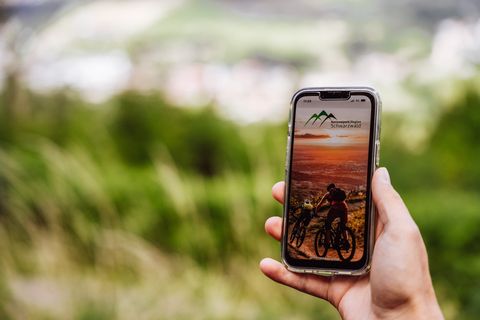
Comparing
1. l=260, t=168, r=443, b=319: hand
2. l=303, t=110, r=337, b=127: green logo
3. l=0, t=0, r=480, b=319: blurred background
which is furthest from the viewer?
l=0, t=0, r=480, b=319: blurred background

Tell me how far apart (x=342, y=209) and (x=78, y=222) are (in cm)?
346

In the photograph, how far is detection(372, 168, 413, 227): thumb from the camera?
5.79 ft

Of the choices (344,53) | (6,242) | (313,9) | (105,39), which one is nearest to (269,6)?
(313,9)

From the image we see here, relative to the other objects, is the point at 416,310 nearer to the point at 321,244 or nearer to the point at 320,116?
the point at 321,244

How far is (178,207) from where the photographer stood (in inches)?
193

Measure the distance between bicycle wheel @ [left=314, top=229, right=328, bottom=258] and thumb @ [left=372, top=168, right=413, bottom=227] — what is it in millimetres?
195

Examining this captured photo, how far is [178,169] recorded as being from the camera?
588 centimetres

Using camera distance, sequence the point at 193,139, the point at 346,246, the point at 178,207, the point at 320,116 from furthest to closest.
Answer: the point at 193,139, the point at 178,207, the point at 320,116, the point at 346,246

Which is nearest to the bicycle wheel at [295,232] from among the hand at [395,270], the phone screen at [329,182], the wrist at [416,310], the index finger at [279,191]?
the phone screen at [329,182]

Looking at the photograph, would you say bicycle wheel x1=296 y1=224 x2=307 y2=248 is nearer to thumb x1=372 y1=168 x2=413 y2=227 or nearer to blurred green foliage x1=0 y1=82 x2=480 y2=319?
thumb x1=372 y1=168 x2=413 y2=227

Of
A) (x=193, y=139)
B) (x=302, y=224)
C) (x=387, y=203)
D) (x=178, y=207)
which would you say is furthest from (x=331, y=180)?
(x=193, y=139)

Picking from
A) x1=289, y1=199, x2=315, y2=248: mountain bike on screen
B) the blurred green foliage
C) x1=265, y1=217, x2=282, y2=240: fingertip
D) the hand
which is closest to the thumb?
Result: the hand

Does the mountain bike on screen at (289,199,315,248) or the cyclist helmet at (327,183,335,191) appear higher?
the cyclist helmet at (327,183,335,191)

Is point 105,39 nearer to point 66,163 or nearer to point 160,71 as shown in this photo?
point 160,71
